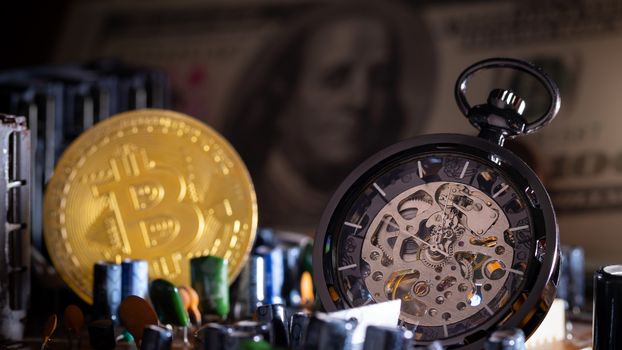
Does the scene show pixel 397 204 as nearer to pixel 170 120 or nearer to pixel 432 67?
pixel 170 120

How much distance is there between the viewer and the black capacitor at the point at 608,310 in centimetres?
111

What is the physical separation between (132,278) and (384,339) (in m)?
0.56

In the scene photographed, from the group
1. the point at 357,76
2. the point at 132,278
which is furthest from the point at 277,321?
the point at 357,76

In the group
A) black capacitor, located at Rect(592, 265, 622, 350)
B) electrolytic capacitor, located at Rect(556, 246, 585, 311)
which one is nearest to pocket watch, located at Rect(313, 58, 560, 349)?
black capacitor, located at Rect(592, 265, 622, 350)

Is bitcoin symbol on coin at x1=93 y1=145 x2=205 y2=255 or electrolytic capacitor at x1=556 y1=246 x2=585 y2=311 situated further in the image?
electrolytic capacitor at x1=556 y1=246 x2=585 y2=311

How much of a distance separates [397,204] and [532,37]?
5.38 ft

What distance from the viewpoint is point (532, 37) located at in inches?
104

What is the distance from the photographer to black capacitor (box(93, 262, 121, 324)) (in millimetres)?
1386

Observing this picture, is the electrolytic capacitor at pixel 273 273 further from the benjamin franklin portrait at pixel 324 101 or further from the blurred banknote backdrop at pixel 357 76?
the benjamin franklin portrait at pixel 324 101

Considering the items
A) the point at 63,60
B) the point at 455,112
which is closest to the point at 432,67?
the point at 455,112

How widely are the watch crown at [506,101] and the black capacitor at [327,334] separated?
37 cm

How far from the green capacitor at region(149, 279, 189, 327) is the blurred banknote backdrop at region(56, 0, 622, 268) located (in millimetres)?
1444

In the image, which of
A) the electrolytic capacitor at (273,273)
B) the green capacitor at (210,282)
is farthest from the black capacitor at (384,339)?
the electrolytic capacitor at (273,273)

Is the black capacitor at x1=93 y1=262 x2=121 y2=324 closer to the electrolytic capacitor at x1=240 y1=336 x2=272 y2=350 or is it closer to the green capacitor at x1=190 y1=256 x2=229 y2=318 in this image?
the green capacitor at x1=190 y1=256 x2=229 y2=318
